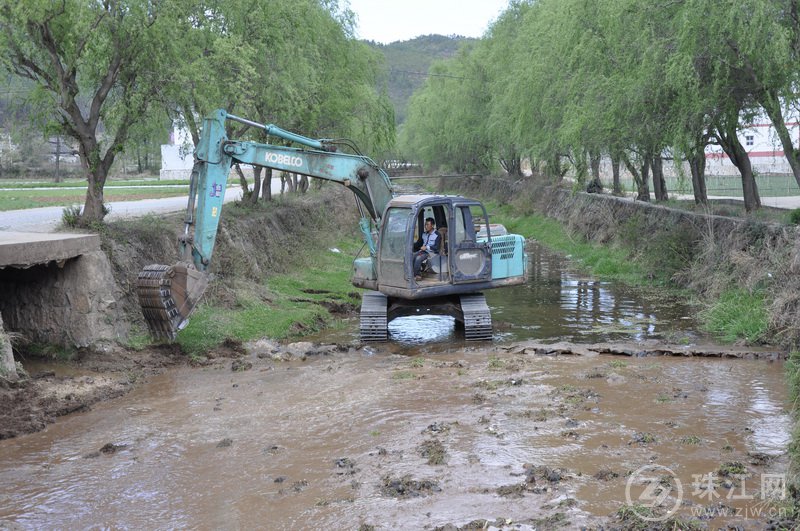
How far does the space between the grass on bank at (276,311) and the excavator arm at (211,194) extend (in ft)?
3.41

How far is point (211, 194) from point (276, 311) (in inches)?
137

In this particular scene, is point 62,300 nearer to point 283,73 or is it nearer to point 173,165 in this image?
point 283,73

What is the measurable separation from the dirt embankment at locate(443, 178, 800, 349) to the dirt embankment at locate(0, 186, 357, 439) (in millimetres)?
9121

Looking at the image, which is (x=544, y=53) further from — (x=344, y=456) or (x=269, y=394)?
(x=344, y=456)

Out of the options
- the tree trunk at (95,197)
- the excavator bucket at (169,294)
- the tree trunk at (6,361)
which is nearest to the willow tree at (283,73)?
the tree trunk at (95,197)

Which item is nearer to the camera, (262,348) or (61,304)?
(61,304)

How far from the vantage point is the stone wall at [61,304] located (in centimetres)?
1284

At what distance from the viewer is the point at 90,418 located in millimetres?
10445

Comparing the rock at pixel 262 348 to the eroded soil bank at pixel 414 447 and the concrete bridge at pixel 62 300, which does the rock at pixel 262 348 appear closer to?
the eroded soil bank at pixel 414 447

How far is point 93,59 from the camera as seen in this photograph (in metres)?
14.9

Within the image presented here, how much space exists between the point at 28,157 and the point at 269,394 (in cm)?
5236

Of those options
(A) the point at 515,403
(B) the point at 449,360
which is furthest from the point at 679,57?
(A) the point at 515,403

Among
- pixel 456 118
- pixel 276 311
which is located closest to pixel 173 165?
pixel 456 118

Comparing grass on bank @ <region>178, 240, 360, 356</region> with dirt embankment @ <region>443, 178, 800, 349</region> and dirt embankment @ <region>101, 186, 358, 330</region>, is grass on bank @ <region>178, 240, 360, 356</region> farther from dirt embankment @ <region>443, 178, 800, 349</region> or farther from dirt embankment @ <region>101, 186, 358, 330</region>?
dirt embankment @ <region>443, 178, 800, 349</region>
